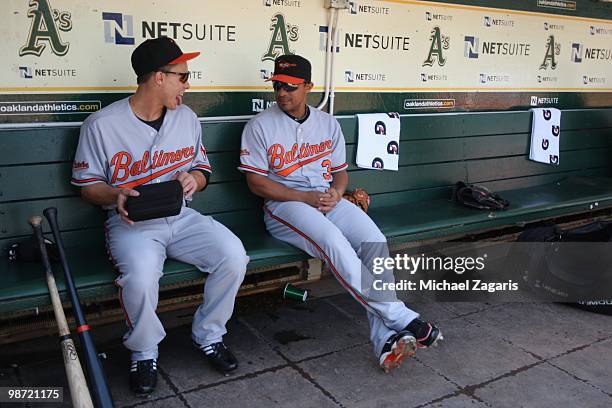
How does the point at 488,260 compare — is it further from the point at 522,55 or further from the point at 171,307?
the point at 171,307

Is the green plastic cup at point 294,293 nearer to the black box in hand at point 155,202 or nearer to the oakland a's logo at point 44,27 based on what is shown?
the black box in hand at point 155,202

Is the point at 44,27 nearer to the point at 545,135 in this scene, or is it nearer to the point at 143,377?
the point at 143,377

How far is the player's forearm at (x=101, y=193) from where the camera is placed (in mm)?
2621

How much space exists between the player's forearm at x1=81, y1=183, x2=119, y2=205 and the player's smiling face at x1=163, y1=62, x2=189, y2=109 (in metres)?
0.46

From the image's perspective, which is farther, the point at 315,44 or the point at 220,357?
the point at 315,44

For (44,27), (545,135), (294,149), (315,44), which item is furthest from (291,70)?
(545,135)

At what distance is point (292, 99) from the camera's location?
10.3 feet

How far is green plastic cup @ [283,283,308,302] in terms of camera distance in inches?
134

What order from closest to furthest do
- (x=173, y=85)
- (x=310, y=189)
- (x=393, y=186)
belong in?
(x=173, y=85)
(x=310, y=189)
(x=393, y=186)

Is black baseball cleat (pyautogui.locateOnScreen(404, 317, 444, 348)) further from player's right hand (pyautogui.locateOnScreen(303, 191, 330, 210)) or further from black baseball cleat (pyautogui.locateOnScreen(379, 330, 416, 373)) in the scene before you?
player's right hand (pyautogui.locateOnScreen(303, 191, 330, 210))

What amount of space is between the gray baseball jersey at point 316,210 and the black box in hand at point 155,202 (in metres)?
0.62

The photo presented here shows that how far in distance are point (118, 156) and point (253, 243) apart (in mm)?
768

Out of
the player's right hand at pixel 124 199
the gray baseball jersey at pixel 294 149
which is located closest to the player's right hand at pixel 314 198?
the gray baseball jersey at pixel 294 149

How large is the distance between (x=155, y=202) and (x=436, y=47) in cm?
233
